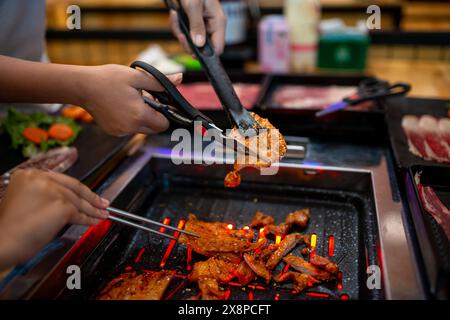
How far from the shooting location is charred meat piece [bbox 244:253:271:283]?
1.55 meters

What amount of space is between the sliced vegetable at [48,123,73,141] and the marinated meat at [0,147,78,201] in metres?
0.15

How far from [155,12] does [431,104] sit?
363 cm

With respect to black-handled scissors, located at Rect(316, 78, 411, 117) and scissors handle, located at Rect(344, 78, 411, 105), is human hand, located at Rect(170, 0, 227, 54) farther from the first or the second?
scissors handle, located at Rect(344, 78, 411, 105)

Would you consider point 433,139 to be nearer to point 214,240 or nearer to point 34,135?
point 214,240

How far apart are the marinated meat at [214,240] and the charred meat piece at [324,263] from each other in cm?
23

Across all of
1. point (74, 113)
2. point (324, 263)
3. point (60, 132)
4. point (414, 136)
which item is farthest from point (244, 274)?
point (74, 113)

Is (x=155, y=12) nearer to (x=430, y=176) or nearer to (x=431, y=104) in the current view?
(x=431, y=104)

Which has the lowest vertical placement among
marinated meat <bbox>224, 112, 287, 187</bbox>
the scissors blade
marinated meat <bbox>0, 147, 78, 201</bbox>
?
marinated meat <bbox>224, 112, 287, 187</bbox>

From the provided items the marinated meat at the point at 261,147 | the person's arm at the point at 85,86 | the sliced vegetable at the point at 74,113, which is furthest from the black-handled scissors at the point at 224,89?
the sliced vegetable at the point at 74,113

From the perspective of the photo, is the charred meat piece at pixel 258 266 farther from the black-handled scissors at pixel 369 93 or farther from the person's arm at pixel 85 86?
the black-handled scissors at pixel 369 93

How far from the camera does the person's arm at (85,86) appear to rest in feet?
4.99

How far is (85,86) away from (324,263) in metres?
1.12

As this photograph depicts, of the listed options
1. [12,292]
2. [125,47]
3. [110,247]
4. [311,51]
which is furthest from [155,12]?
[12,292]

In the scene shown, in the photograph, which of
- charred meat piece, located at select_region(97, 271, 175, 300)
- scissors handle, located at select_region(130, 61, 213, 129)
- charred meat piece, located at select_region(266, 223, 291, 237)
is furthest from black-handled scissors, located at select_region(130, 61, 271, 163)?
charred meat piece, located at select_region(97, 271, 175, 300)
